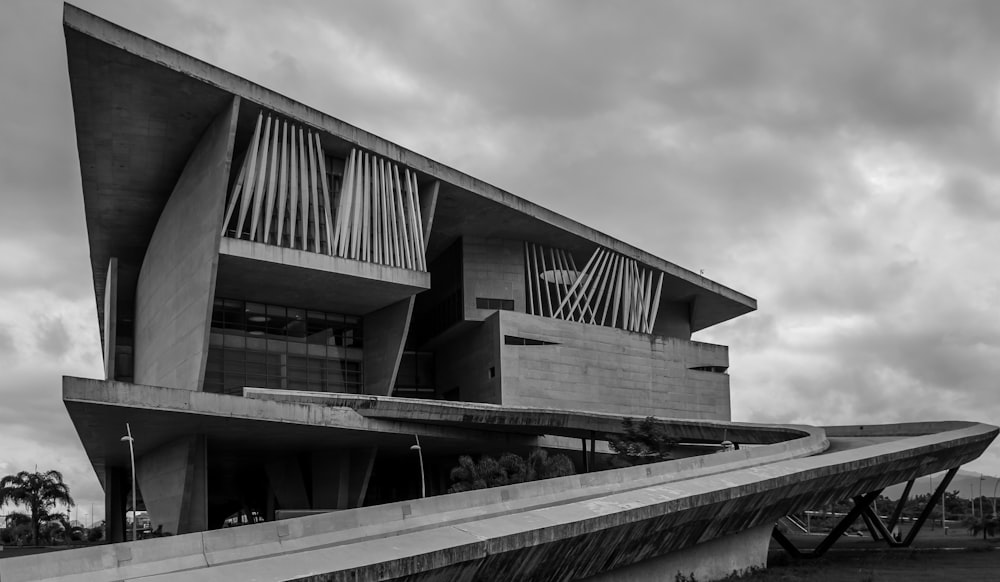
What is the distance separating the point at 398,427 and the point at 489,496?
21314 millimetres

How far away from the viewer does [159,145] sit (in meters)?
35.8

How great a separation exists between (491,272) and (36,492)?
40.9 m

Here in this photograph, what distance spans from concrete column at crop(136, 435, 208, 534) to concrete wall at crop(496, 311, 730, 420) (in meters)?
15.0

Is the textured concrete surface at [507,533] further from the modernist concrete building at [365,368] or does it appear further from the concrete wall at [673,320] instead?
the concrete wall at [673,320]

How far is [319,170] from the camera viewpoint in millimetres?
36781

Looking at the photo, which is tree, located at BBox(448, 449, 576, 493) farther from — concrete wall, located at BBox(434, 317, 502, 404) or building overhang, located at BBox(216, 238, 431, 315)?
concrete wall, located at BBox(434, 317, 502, 404)

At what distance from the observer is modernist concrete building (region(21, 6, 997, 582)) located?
12469 millimetres

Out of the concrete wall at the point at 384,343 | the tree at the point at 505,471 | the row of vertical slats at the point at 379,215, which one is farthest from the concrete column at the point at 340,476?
the tree at the point at 505,471

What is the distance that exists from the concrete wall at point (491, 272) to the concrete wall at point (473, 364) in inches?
52.6

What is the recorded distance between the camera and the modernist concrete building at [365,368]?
491 inches

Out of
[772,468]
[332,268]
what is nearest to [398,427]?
[332,268]

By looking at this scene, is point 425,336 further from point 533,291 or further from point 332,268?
point 332,268

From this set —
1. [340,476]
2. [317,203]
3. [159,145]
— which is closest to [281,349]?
[340,476]

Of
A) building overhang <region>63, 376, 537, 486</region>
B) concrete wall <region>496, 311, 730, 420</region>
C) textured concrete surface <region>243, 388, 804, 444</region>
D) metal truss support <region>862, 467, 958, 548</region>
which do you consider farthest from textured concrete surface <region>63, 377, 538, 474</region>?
metal truss support <region>862, 467, 958, 548</region>
